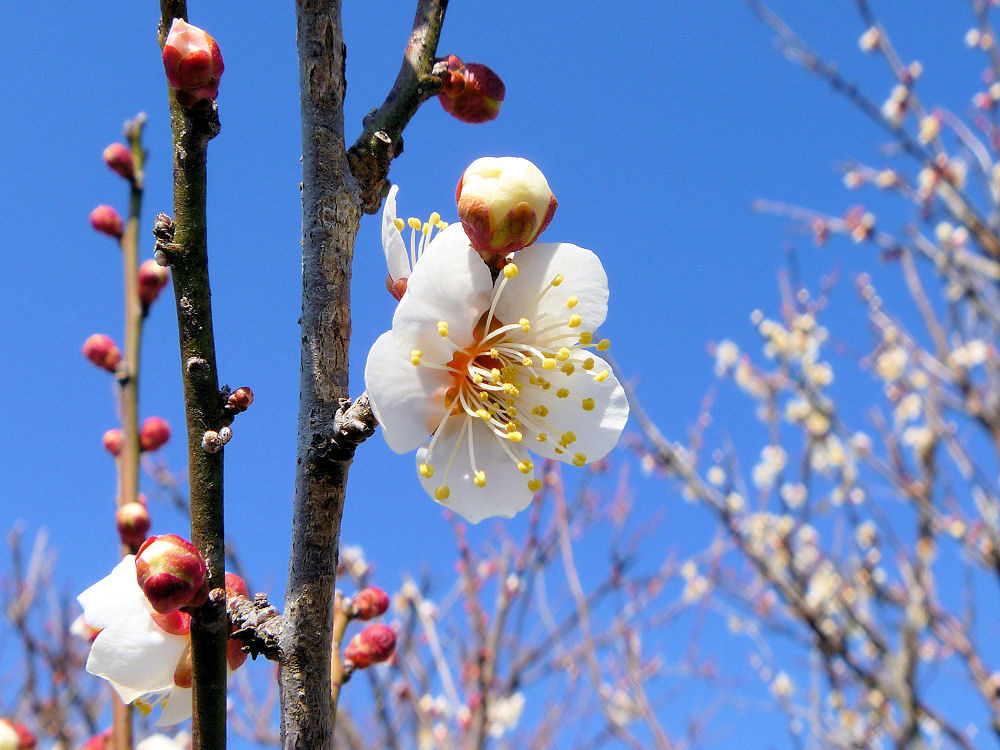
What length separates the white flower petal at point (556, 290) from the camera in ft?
3.35

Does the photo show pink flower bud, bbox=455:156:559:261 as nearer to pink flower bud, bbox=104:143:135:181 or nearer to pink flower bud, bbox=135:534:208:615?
pink flower bud, bbox=135:534:208:615

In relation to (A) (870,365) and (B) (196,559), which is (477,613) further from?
(B) (196,559)

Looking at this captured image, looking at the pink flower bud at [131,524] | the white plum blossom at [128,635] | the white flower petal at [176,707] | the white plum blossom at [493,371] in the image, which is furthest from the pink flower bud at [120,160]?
the white flower petal at [176,707]

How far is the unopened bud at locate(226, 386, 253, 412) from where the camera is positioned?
2.85 ft

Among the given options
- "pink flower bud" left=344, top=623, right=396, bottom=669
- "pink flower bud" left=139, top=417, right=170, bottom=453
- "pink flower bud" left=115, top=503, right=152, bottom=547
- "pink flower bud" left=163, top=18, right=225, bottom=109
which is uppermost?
"pink flower bud" left=139, top=417, right=170, bottom=453

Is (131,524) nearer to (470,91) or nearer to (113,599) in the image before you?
(113,599)

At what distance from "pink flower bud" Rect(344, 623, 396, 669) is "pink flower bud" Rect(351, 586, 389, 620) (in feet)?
0.10

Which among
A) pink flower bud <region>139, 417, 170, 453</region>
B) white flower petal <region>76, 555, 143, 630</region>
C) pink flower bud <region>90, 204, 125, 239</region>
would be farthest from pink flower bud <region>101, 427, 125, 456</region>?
white flower petal <region>76, 555, 143, 630</region>

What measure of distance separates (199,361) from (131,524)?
0.59 metres

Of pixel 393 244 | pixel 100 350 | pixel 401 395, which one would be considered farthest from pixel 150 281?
pixel 401 395

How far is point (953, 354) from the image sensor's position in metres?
3.15

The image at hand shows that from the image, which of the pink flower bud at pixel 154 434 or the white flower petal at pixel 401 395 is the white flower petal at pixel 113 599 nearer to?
the white flower petal at pixel 401 395

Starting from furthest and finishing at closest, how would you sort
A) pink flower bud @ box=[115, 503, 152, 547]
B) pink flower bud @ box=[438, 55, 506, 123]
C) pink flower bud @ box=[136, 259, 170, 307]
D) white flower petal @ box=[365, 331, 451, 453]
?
pink flower bud @ box=[136, 259, 170, 307]
pink flower bud @ box=[115, 503, 152, 547]
pink flower bud @ box=[438, 55, 506, 123]
white flower petal @ box=[365, 331, 451, 453]

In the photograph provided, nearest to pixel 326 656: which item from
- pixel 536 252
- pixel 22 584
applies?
pixel 536 252
